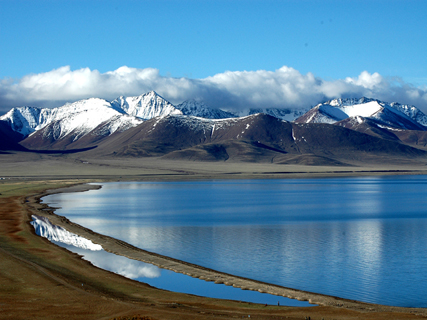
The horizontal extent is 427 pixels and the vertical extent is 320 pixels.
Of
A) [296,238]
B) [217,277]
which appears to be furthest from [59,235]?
[296,238]

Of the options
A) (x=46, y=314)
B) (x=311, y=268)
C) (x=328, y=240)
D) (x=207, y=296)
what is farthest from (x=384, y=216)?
(x=46, y=314)

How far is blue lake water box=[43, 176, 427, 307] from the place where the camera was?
28.1 meters

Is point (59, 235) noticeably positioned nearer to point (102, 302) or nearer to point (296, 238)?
point (296, 238)

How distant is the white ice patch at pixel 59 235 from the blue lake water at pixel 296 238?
345cm

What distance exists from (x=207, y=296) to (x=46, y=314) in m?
7.98

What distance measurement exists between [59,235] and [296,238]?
20.7 metres

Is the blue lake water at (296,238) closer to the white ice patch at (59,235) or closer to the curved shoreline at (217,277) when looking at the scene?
the curved shoreline at (217,277)

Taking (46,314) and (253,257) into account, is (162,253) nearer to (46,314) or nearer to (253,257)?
(253,257)

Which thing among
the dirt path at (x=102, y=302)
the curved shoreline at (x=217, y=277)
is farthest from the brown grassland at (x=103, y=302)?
the curved shoreline at (x=217, y=277)

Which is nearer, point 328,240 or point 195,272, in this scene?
point 195,272

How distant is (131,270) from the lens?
30.5 meters

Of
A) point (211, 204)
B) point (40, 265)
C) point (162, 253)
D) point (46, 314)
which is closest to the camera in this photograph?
point (46, 314)

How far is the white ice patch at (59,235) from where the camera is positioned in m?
39.2

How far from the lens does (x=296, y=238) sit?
139 feet
